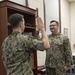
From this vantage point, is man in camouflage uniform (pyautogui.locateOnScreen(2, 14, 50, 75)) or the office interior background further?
the office interior background

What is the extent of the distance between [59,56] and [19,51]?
4.64ft

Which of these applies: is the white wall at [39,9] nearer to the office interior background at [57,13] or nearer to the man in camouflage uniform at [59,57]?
the office interior background at [57,13]

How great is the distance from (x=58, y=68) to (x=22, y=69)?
1.33m

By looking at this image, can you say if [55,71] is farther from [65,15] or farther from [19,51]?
[65,15]

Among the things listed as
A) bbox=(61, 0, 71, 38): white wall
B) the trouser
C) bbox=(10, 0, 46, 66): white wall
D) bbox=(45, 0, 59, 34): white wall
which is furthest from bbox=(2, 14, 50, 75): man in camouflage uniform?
bbox=(61, 0, 71, 38): white wall

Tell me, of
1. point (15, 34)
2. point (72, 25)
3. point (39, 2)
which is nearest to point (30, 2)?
point (39, 2)

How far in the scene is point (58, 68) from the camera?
9.66 ft

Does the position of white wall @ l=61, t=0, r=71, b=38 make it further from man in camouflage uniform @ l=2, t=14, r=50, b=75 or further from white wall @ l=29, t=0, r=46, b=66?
man in camouflage uniform @ l=2, t=14, r=50, b=75

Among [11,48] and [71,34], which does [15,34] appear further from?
[71,34]

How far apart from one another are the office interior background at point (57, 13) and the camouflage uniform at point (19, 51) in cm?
191

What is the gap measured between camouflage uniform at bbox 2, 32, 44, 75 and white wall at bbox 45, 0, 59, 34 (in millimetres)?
3093

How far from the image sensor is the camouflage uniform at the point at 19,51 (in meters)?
1.72

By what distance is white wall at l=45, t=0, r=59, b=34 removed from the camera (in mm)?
4917

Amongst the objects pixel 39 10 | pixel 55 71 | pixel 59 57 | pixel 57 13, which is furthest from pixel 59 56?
pixel 57 13
